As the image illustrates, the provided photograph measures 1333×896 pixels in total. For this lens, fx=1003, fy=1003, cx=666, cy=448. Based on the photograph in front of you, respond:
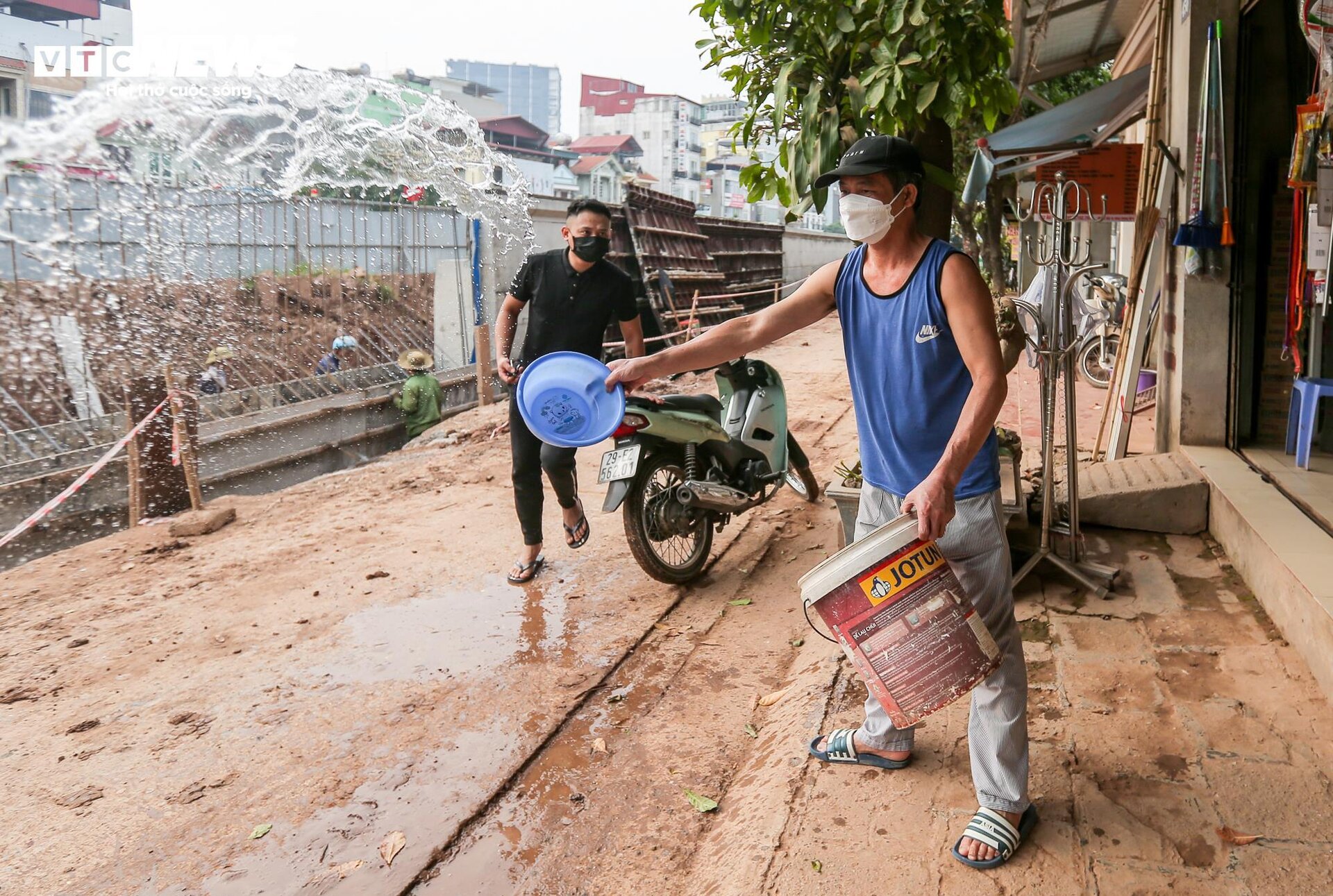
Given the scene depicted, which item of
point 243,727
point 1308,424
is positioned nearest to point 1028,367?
point 1308,424

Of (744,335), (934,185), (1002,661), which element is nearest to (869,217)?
(744,335)

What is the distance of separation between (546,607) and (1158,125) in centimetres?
496

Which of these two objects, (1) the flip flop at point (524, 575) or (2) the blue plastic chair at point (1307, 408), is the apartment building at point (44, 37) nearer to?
(1) the flip flop at point (524, 575)

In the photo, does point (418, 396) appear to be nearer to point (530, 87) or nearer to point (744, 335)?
point (744, 335)

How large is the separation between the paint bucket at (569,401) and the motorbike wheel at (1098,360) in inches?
342

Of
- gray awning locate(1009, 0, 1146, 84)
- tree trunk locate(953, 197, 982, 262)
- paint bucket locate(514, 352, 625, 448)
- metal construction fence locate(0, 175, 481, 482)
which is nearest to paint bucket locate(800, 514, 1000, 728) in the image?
paint bucket locate(514, 352, 625, 448)

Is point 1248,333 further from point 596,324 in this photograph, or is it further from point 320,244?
point 320,244

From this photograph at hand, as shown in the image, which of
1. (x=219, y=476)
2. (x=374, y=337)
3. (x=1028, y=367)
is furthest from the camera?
(x=374, y=337)

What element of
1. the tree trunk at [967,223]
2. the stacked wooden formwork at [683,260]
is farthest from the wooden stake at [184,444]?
the stacked wooden formwork at [683,260]

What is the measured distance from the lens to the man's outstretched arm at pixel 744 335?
2814mm

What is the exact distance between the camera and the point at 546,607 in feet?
16.9

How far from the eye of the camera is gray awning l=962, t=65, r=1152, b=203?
6.99 m

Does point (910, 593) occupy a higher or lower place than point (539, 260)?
lower

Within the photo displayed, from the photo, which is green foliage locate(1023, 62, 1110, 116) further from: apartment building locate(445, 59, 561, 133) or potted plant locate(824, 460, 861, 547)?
apartment building locate(445, 59, 561, 133)
